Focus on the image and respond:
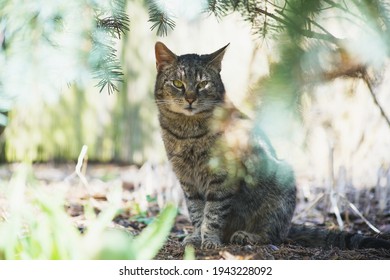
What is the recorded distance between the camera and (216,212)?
84.7 inches

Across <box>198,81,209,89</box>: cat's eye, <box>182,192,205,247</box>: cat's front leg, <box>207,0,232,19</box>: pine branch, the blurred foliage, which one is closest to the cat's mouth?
<box>198,81,209,89</box>: cat's eye

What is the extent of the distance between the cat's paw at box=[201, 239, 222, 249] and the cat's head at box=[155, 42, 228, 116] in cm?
54

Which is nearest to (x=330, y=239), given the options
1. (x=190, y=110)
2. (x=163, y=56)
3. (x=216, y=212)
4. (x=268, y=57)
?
(x=216, y=212)

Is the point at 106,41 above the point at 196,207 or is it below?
above

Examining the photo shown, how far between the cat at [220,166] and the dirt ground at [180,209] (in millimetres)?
128

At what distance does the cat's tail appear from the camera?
2.10m

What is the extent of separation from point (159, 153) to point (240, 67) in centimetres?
132

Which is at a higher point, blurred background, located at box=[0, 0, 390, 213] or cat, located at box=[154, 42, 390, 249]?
blurred background, located at box=[0, 0, 390, 213]

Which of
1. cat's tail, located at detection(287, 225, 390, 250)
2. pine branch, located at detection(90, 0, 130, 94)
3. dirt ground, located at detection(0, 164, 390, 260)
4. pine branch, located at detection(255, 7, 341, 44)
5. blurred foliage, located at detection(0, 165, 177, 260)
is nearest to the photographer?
pine branch, located at detection(255, 7, 341, 44)

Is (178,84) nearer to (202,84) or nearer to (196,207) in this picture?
(202,84)

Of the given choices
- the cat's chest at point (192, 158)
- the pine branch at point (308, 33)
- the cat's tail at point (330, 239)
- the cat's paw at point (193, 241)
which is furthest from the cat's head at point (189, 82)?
the pine branch at point (308, 33)

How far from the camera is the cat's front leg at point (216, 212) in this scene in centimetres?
214

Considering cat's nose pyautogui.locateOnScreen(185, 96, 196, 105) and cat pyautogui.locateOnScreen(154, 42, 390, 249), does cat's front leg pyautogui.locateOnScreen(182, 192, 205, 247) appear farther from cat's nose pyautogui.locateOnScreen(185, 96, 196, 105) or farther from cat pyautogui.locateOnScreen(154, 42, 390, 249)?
cat's nose pyautogui.locateOnScreen(185, 96, 196, 105)

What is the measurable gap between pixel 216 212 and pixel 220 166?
191mm
